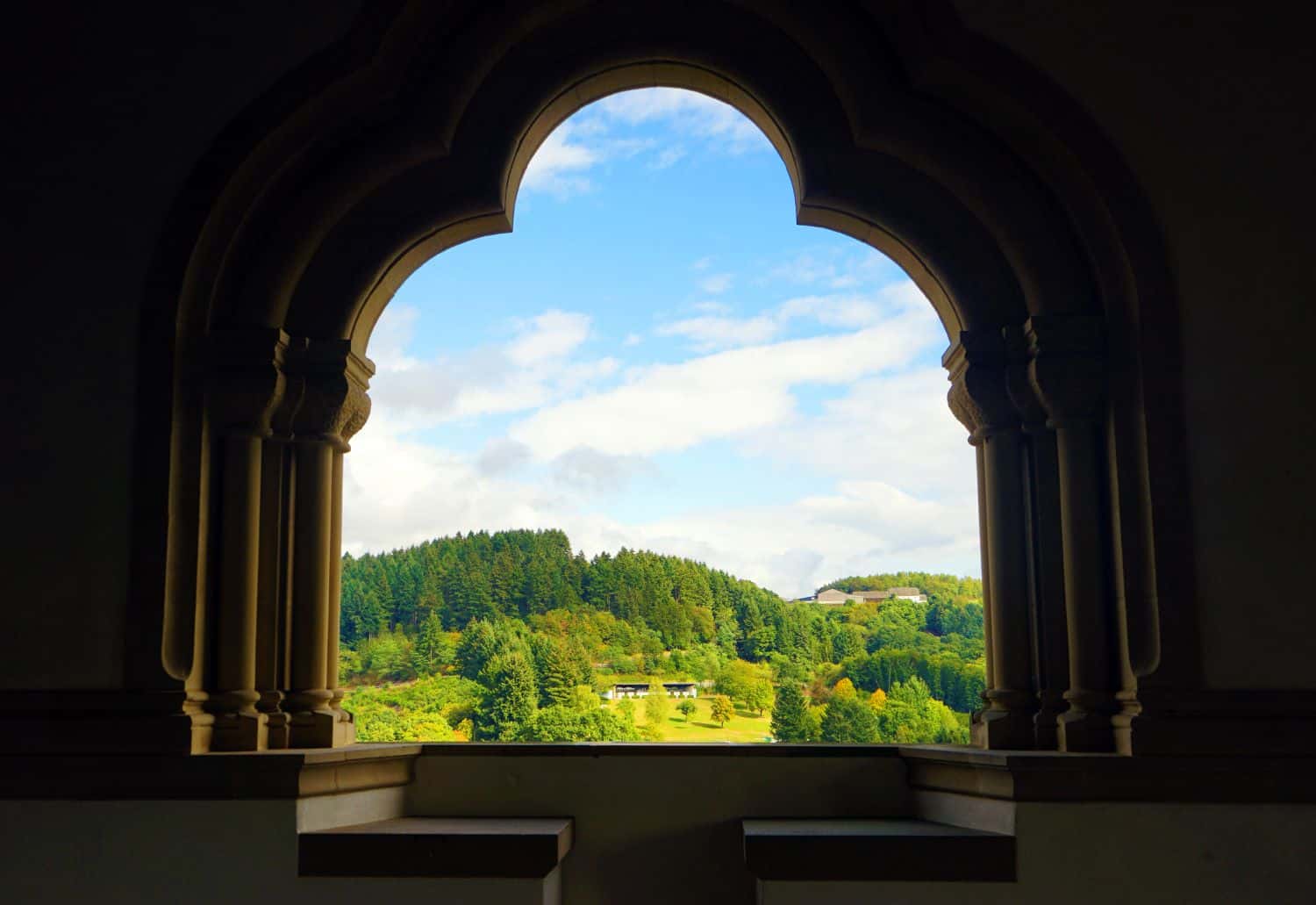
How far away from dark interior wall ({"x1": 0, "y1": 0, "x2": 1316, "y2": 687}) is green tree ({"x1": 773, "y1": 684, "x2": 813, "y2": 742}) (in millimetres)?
1210

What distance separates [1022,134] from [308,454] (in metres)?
2.23

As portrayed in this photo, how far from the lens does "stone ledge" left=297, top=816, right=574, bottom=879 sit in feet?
9.09

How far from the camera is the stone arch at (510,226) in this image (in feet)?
9.95

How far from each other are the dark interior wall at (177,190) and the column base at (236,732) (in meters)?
0.30

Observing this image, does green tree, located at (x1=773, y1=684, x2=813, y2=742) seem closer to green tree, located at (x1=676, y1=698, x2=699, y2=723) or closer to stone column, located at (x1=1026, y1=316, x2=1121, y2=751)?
green tree, located at (x1=676, y1=698, x2=699, y2=723)

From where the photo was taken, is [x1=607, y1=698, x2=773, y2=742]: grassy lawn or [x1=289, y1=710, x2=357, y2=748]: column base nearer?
[x1=289, y1=710, x2=357, y2=748]: column base

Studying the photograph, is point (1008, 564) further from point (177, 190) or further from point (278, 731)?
point (177, 190)

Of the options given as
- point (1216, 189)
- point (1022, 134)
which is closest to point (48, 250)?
point (1022, 134)

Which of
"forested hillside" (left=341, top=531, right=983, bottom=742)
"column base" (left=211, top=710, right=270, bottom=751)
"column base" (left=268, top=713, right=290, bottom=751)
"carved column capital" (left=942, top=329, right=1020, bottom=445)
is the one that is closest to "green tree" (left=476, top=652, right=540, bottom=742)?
"forested hillside" (left=341, top=531, right=983, bottom=742)

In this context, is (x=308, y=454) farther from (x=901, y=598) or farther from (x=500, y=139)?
(x=901, y=598)

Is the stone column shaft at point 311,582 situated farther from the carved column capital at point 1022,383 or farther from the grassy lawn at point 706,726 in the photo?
the carved column capital at point 1022,383

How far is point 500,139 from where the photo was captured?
3422 millimetres

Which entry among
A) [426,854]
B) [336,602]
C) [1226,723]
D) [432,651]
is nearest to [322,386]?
[336,602]

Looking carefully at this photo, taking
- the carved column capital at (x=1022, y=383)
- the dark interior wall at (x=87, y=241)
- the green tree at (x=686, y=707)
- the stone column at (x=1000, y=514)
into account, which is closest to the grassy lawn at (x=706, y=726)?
the green tree at (x=686, y=707)
